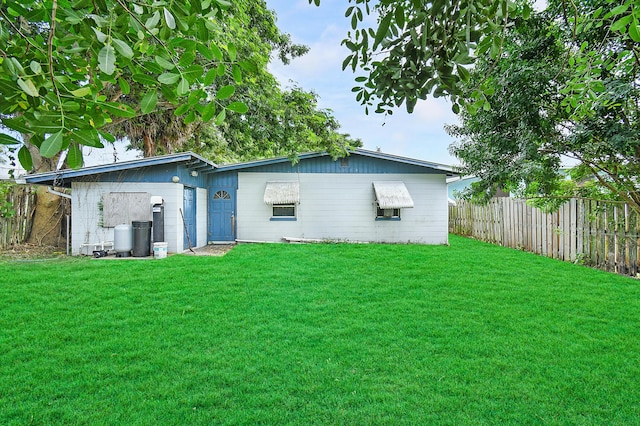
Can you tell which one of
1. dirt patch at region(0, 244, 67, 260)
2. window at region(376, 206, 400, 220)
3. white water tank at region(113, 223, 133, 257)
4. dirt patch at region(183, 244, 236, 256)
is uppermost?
window at region(376, 206, 400, 220)

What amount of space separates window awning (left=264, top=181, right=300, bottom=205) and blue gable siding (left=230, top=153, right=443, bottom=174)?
59 centimetres

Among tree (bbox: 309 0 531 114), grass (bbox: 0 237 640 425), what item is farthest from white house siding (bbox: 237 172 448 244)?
tree (bbox: 309 0 531 114)

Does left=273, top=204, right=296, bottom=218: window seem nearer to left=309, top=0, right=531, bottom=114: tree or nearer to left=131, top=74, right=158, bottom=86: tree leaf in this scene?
left=309, top=0, right=531, bottom=114: tree

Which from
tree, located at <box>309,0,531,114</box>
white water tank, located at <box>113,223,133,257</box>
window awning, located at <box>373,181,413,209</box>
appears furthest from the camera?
window awning, located at <box>373,181,413,209</box>

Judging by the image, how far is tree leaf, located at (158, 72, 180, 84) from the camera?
939 mm

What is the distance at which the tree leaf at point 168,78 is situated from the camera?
3.08 ft

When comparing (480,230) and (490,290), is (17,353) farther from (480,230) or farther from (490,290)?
(480,230)

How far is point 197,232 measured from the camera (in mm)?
10547

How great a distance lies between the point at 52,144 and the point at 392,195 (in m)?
10.8

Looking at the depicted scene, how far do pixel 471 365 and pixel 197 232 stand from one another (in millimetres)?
9359

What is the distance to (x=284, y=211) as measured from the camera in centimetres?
1166

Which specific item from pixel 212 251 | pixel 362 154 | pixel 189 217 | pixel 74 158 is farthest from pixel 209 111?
pixel 362 154

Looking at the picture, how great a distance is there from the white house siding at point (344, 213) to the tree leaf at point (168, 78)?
10.7 meters

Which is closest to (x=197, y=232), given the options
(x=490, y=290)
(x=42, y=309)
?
(x=42, y=309)
